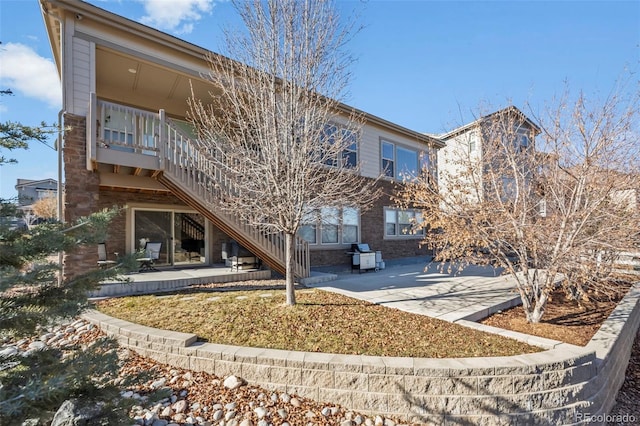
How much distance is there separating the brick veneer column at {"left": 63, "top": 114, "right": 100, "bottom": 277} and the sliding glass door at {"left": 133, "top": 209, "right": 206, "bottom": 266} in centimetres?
280

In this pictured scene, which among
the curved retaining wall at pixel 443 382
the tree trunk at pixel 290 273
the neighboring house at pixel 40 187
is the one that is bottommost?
the curved retaining wall at pixel 443 382

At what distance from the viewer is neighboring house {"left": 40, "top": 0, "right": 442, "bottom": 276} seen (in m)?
6.92

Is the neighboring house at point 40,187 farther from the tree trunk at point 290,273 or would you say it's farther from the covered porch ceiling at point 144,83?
the tree trunk at point 290,273

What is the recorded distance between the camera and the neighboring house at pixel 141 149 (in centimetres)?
692

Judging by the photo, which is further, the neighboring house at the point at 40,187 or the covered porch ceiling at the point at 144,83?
the neighboring house at the point at 40,187

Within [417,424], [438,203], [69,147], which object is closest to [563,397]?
[417,424]

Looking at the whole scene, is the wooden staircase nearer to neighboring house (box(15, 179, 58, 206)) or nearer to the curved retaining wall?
the curved retaining wall

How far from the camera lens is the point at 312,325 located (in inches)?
188

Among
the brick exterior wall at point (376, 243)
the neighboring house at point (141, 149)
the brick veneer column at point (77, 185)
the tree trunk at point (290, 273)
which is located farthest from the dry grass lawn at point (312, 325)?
the brick exterior wall at point (376, 243)

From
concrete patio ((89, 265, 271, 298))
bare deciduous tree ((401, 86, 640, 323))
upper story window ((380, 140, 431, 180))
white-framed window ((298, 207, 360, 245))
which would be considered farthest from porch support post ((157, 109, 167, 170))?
upper story window ((380, 140, 431, 180))

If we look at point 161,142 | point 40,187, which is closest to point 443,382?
point 161,142

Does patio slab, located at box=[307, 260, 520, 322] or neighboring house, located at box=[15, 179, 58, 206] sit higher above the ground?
neighboring house, located at box=[15, 179, 58, 206]

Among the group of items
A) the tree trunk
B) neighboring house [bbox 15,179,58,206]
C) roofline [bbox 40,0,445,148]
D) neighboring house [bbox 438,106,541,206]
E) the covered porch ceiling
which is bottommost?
the tree trunk

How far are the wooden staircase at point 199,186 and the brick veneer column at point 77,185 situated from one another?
1.48m
